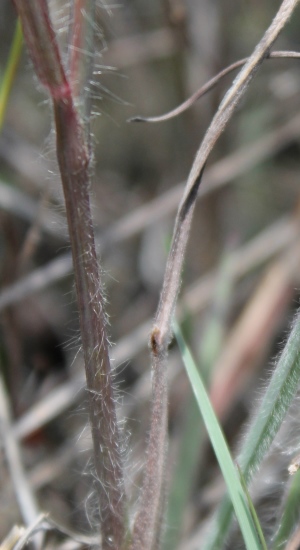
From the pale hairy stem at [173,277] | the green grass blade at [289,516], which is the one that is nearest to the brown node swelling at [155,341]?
the pale hairy stem at [173,277]

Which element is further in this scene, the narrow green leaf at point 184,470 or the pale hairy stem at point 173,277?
the narrow green leaf at point 184,470

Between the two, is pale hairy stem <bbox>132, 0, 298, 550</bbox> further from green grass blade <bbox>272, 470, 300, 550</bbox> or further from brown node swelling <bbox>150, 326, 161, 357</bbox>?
green grass blade <bbox>272, 470, 300, 550</bbox>

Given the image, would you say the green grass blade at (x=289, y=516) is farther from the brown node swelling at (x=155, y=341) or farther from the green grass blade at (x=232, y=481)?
the brown node swelling at (x=155, y=341)

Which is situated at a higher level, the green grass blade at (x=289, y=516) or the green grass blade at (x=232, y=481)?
the green grass blade at (x=232, y=481)

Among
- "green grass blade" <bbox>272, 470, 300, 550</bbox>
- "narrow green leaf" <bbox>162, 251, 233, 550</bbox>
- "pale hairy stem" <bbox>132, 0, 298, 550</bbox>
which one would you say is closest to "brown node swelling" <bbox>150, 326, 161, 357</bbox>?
"pale hairy stem" <bbox>132, 0, 298, 550</bbox>

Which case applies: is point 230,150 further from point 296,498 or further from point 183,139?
point 296,498

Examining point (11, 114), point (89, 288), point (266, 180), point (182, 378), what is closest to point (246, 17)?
point (266, 180)
